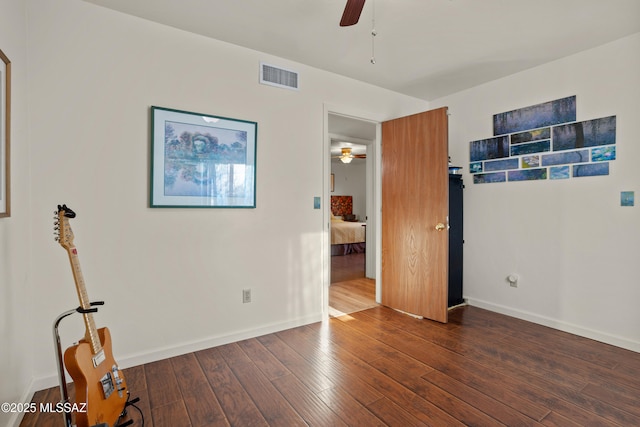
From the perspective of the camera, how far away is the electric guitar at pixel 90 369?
1338mm

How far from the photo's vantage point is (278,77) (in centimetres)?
290

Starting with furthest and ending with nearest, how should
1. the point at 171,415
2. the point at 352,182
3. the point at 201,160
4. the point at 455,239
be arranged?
the point at 352,182, the point at 455,239, the point at 201,160, the point at 171,415

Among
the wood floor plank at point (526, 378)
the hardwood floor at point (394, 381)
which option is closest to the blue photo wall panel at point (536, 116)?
the hardwood floor at point (394, 381)

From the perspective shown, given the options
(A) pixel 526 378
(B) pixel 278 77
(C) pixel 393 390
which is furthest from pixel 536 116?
(C) pixel 393 390

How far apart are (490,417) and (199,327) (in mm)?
2105

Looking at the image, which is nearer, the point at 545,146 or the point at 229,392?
the point at 229,392

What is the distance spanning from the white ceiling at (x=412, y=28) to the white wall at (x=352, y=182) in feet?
21.0

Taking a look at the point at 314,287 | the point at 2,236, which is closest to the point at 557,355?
the point at 314,287

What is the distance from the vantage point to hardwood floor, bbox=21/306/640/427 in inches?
68.3

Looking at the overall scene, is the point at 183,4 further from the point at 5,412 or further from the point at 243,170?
the point at 5,412

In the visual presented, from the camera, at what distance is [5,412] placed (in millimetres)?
1523

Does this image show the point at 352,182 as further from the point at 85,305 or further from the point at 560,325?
the point at 85,305

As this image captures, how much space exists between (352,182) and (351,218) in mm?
1135

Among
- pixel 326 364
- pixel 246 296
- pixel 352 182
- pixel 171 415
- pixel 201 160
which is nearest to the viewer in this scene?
pixel 171 415
